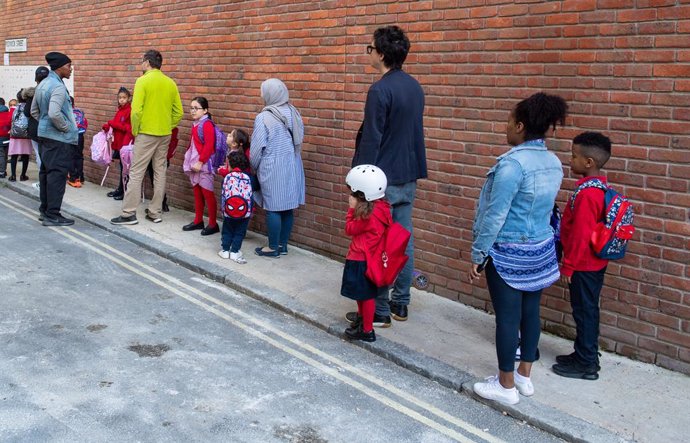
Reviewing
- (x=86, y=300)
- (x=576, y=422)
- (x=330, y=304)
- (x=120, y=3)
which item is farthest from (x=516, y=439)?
(x=120, y=3)

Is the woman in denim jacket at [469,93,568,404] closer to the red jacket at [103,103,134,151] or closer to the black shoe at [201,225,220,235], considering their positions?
the black shoe at [201,225,220,235]

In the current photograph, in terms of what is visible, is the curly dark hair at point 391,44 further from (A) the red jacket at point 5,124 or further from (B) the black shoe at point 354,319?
(A) the red jacket at point 5,124

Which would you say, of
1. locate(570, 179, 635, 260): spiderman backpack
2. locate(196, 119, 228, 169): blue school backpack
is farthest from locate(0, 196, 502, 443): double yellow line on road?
locate(196, 119, 228, 169): blue school backpack

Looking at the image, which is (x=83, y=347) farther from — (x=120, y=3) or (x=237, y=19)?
(x=120, y=3)

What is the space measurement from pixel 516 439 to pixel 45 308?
4030 mm

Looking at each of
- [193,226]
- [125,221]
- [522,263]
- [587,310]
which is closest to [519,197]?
[522,263]

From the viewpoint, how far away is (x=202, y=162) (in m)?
8.73

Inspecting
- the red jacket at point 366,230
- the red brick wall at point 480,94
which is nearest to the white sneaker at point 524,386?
the red brick wall at point 480,94

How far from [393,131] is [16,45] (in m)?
12.5

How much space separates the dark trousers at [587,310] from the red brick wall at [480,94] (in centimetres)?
52

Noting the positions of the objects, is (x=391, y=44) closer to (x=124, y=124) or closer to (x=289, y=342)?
(x=289, y=342)

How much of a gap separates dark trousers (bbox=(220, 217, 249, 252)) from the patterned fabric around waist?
155 inches

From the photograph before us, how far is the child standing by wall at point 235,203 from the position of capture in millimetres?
7586

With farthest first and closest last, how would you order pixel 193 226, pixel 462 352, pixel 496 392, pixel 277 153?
Result: pixel 193 226
pixel 277 153
pixel 462 352
pixel 496 392
